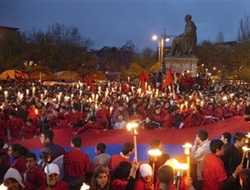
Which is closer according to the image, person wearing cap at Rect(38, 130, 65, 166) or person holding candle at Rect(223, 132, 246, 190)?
person holding candle at Rect(223, 132, 246, 190)

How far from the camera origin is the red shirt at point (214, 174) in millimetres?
6148

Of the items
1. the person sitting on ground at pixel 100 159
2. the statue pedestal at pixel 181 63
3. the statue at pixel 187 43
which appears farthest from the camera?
the statue at pixel 187 43

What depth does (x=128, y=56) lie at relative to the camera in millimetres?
90750

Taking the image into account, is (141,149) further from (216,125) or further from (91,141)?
(216,125)

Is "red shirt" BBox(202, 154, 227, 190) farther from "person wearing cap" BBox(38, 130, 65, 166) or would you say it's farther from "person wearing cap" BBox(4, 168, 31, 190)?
"person wearing cap" BBox(4, 168, 31, 190)

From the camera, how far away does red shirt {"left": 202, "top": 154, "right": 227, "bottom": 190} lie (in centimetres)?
615

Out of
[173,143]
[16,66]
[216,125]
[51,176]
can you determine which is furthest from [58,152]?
[16,66]

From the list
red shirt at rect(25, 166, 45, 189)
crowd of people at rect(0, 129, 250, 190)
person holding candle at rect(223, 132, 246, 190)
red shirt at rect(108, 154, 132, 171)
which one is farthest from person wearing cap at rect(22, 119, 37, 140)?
person holding candle at rect(223, 132, 246, 190)

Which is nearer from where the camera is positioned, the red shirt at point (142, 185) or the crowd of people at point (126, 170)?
the crowd of people at point (126, 170)

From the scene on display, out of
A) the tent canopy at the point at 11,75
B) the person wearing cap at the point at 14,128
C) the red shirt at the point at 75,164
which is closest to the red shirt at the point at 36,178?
the red shirt at the point at 75,164

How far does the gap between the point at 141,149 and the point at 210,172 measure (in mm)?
3874

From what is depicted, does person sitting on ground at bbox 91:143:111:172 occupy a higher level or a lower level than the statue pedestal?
lower

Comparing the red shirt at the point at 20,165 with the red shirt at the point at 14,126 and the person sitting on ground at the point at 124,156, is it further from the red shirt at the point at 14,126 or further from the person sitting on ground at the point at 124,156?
the red shirt at the point at 14,126

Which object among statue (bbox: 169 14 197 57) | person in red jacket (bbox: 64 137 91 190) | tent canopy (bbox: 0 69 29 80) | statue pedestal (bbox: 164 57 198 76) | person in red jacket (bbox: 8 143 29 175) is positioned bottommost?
person in red jacket (bbox: 64 137 91 190)
